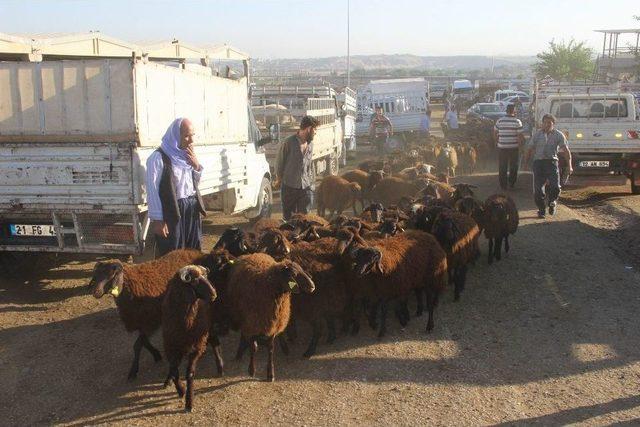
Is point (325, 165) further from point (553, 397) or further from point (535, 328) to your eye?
point (553, 397)

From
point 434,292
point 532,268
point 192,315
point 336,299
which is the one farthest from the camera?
point 532,268

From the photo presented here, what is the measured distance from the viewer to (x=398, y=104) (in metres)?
28.5

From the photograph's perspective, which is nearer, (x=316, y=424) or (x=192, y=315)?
(x=316, y=424)

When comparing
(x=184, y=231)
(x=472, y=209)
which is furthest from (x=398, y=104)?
(x=184, y=231)

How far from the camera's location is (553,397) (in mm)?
5059

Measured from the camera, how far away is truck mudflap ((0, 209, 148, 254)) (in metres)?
7.20

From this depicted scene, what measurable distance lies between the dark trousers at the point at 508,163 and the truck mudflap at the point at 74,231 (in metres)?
10.2

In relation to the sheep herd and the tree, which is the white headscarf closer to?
the sheep herd

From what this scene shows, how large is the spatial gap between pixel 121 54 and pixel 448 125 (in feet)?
64.3

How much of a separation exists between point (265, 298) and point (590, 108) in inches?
508

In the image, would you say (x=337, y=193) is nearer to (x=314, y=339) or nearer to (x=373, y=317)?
(x=373, y=317)

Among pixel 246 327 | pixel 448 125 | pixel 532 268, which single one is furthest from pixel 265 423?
pixel 448 125

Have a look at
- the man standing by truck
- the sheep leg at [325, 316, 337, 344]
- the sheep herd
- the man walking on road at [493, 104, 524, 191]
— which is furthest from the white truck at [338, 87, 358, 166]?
the sheep leg at [325, 316, 337, 344]

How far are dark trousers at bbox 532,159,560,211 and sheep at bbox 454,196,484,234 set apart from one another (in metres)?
3.09
